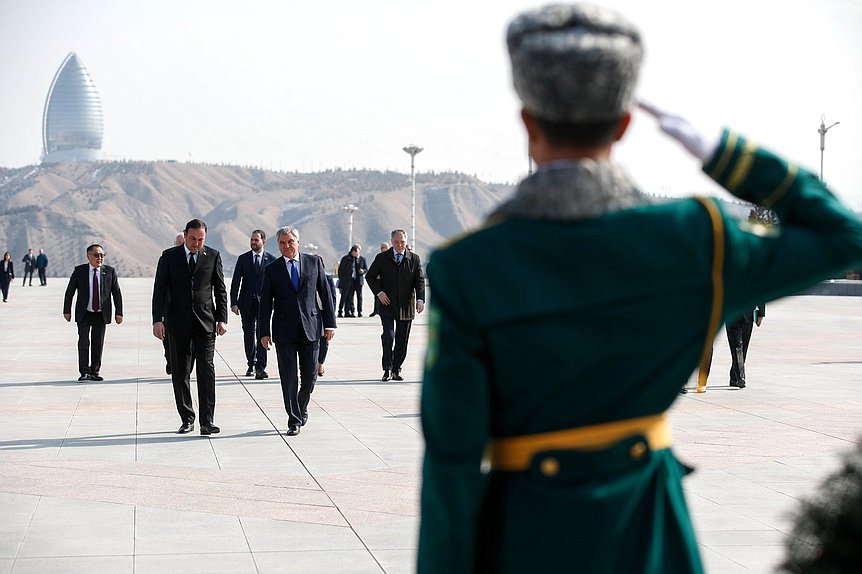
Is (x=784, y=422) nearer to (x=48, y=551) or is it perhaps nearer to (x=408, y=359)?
(x=48, y=551)

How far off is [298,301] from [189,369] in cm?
118

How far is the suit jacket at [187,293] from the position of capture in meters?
10.5

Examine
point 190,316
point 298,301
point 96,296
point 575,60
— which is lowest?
point 96,296

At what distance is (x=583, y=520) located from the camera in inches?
89.0

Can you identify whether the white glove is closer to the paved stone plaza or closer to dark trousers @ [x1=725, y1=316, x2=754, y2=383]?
the paved stone plaza

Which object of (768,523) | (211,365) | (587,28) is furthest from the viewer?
(211,365)

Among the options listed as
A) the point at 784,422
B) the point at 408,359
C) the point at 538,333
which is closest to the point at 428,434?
the point at 538,333

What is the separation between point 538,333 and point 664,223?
34 centimetres

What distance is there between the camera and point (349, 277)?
29.2 meters

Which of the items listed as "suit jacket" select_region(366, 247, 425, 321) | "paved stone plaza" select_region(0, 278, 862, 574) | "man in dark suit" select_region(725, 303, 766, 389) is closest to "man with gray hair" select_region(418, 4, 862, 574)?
"paved stone plaza" select_region(0, 278, 862, 574)

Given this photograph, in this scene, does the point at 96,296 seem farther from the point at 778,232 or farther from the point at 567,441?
the point at 778,232

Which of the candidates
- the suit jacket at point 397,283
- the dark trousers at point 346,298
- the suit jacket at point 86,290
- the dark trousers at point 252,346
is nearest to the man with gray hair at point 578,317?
the suit jacket at point 397,283

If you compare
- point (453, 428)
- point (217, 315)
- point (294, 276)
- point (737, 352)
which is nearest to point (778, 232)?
point (453, 428)

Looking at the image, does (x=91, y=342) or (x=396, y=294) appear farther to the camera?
(x=91, y=342)
